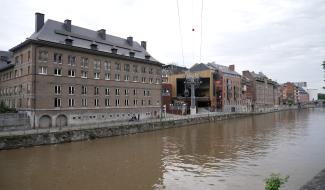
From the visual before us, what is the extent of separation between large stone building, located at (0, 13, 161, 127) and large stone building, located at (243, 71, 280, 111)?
74536 millimetres

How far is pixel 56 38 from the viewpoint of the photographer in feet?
164

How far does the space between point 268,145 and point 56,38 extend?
3559 cm

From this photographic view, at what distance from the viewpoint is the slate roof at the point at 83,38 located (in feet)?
162

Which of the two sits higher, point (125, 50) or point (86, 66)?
point (125, 50)

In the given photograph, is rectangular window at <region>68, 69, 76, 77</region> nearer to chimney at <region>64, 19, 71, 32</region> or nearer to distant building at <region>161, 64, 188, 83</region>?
chimney at <region>64, 19, 71, 32</region>

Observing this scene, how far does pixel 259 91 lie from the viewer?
147 m

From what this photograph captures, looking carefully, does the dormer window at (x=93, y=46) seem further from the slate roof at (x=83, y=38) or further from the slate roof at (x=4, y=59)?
Answer: the slate roof at (x=4, y=59)

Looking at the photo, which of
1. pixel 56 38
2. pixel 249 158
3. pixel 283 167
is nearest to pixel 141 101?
pixel 56 38

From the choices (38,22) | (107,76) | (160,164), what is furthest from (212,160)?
(38,22)

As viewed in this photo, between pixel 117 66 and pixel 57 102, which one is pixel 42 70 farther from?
pixel 117 66

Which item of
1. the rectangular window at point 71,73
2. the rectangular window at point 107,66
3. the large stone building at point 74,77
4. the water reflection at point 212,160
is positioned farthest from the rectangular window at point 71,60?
the water reflection at point 212,160

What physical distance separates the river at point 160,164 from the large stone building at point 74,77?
11212mm

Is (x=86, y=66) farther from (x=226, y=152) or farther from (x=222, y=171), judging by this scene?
(x=222, y=171)

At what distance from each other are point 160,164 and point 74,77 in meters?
29.4
